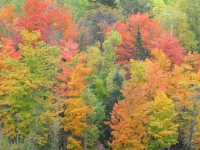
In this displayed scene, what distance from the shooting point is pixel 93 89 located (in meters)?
39.7

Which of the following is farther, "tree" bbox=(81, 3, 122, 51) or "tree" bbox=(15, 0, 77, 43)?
"tree" bbox=(81, 3, 122, 51)

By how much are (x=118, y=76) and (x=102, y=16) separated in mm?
16780

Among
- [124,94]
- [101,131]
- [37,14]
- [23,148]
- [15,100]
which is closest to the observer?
[23,148]

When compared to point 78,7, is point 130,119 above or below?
below

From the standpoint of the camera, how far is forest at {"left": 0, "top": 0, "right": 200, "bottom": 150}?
3014 cm

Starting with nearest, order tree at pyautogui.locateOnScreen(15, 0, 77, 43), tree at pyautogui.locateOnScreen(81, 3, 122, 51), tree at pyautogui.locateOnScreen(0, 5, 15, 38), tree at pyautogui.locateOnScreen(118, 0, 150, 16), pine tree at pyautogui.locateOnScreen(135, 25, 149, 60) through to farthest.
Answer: tree at pyautogui.locateOnScreen(15, 0, 77, 43)
tree at pyautogui.locateOnScreen(0, 5, 15, 38)
pine tree at pyautogui.locateOnScreen(135, 25, 149, 60)
tree at pyautogui.locateOnScreen(81, 3, 122, 51)
tree at pyautogui.locateOnScreen(118, 0, 150, 16)

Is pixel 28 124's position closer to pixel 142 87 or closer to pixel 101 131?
pixel 101 131

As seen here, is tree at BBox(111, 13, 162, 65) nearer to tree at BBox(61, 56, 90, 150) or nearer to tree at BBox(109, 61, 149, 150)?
tree at BBox(109, 61, 149, 150)

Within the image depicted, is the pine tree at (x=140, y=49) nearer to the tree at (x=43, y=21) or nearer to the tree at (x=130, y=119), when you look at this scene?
the tree at (x=43, y=21)

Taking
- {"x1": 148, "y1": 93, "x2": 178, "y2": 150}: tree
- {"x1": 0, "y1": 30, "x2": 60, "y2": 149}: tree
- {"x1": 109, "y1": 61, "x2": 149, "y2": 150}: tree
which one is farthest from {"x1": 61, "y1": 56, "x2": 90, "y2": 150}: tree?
{"x1": 148, "y1": 93, "x2": 178, "y2": 150}: tree

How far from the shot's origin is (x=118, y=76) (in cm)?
3841

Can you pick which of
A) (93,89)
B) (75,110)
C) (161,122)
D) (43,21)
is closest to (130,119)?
(161,122)

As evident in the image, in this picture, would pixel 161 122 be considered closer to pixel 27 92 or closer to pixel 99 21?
pixel 27 92

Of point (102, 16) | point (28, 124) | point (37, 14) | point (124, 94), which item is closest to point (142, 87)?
point (124, 94)
